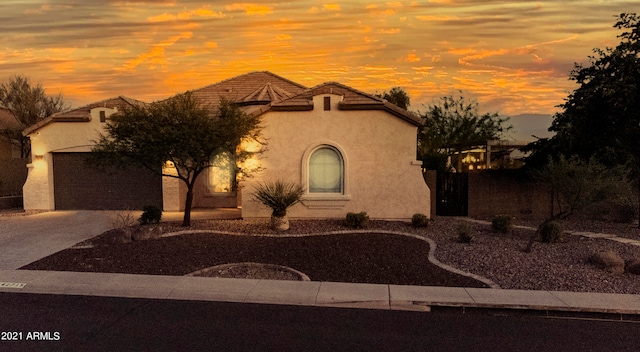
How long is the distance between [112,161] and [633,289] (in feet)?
46.0

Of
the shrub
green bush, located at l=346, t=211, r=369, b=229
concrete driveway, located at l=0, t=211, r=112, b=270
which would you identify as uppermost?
the shrub

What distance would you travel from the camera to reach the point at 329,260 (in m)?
10.8

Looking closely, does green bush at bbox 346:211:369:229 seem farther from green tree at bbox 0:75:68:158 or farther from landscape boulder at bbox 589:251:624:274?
green tree at bbox 0:75:68:158

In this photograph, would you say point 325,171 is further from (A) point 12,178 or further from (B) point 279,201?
(A) point 12,178

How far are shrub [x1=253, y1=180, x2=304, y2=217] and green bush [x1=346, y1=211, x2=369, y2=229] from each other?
1922mm

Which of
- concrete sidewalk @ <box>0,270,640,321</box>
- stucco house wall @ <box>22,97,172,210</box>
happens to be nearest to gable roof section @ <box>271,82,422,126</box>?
stucco house wall @ <box>22,97,172,210</box>

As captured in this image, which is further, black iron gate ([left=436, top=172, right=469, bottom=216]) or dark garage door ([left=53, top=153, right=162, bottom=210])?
dark garage door ([left=53, top=153, right=162, bottom=210])

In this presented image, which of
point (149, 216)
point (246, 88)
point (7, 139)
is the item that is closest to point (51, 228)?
point (149, 216)

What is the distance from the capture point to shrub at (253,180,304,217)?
46.7 feet

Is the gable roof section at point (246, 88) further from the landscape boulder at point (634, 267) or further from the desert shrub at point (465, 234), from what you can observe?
the landscape boulder at point (634, 267)

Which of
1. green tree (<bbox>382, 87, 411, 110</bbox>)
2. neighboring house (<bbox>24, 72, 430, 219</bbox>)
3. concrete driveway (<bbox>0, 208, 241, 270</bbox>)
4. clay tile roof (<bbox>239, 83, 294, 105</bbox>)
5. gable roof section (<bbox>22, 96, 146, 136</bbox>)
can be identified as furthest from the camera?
green tree (<bbox>382, 87, 411, 110</bbox>)

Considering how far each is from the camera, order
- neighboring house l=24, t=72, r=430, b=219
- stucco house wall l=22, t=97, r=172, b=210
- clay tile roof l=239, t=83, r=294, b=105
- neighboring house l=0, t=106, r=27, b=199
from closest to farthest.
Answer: neighboring house l=24, t=72, r=430, b=219 → stucco house wall l=22, t=97, r=172, b=210 → clay tile roof l=239, t=83, r=294, b=105 → neighboring house l=0, t=106, r=27, b=199

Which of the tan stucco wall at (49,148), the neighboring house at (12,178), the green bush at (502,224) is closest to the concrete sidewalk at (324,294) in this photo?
the green bush at (502,224)

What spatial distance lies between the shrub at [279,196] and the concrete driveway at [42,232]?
215 inches
